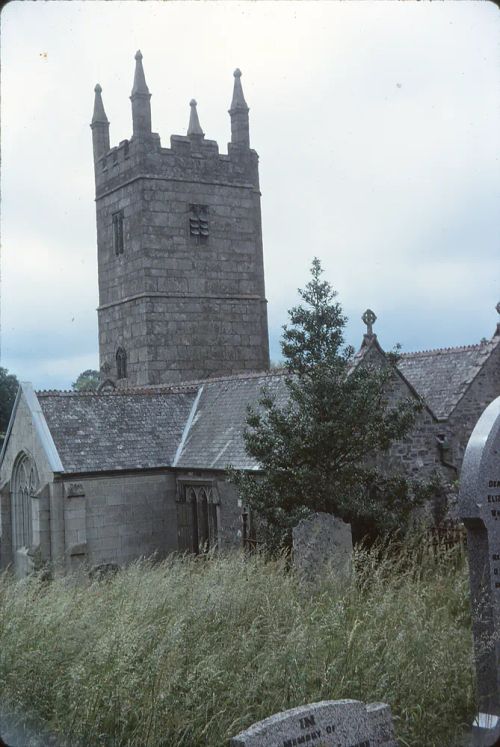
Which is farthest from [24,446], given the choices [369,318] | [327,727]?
[327,727]

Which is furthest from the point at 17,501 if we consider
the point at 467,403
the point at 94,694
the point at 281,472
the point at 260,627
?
the point at 94,694

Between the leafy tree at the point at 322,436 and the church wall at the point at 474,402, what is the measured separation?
6728 millimetres

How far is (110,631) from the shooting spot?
24.7 ft

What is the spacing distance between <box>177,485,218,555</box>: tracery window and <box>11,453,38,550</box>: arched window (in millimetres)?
3755

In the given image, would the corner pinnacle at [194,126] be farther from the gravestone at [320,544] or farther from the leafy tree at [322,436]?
the gravestone at [320,544]

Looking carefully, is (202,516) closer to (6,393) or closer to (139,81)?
(139,81)

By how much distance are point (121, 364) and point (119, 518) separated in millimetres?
12412

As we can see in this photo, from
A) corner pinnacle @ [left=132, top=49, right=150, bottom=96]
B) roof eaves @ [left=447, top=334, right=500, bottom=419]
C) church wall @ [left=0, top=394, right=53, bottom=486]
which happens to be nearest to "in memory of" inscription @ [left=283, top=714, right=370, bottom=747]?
church wall @ [left=0, top=394, right=53, bottom=486]

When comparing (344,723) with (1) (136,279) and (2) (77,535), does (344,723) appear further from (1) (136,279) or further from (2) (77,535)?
(1) (136,279)

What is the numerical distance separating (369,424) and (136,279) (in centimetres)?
1840

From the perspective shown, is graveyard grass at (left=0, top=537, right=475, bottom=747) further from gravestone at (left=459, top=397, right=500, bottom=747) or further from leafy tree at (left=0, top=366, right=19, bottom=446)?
leafy tree at (left=0, top=366, right=19, bottom=446)

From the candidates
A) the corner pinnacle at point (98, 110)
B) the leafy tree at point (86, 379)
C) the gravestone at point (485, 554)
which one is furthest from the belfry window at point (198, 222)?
the leafy tree at point (86, 379)

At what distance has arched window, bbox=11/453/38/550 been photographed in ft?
70.4

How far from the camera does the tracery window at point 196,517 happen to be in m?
20.0
